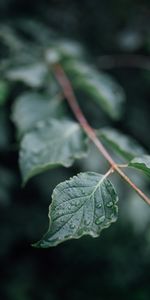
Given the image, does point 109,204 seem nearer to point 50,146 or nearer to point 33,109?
point 50,146

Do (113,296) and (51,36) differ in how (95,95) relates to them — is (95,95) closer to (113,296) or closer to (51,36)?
(51,36)

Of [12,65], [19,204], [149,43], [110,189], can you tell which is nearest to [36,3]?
[149,43]

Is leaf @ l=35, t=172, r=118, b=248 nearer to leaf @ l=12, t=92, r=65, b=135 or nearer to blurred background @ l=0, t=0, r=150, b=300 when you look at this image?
leaf @ l=12, t=92, r=65, b=135

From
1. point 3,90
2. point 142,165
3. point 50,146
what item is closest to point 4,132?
point 3,90

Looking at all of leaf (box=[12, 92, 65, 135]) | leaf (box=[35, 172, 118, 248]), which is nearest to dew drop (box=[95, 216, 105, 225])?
leaf (box=[35, 172, 118, 248])

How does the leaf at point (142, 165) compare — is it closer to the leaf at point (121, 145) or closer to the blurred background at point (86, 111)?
the leaf at point (121, 145)
